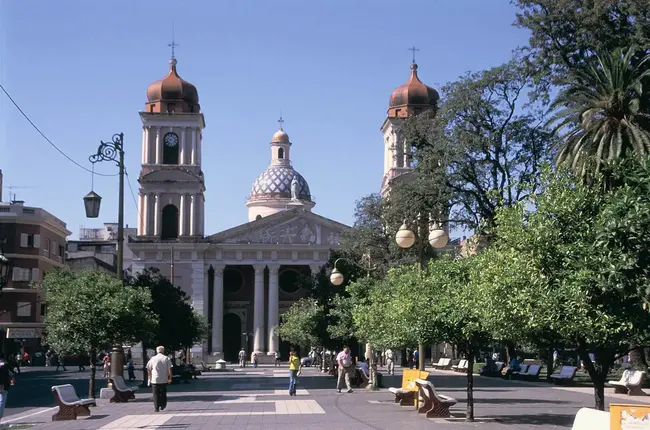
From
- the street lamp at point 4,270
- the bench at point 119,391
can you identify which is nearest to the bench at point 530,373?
the bench at point 119,391

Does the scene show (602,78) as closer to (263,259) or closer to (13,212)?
(13,212)

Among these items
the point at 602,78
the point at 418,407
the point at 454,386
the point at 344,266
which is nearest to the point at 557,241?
the point at 418,407

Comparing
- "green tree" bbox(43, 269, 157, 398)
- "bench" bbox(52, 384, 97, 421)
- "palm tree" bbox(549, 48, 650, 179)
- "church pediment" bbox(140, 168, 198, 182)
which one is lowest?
"bench" bbox(52, 384, 97, 421)

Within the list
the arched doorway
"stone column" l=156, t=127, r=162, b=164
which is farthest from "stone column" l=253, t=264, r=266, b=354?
"stone column" l=156, t=127, r=162, b=164

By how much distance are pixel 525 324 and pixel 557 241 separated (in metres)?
1.46

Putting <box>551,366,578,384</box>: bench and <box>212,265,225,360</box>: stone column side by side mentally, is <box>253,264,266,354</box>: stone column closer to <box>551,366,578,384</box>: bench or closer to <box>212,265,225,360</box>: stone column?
<box>212,265,225,360</box>: stone column

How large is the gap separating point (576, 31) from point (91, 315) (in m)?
21.2

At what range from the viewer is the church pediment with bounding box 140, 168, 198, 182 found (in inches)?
3524

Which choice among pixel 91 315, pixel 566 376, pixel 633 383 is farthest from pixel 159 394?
pixel 566 376

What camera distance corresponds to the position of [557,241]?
642 inches

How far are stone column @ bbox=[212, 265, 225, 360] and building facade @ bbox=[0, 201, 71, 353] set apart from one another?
727 inches

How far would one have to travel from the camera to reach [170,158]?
91312 mm

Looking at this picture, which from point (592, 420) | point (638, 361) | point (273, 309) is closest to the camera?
point (592, 420)

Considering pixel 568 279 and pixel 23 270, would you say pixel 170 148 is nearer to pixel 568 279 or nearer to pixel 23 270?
pixel 23 270
